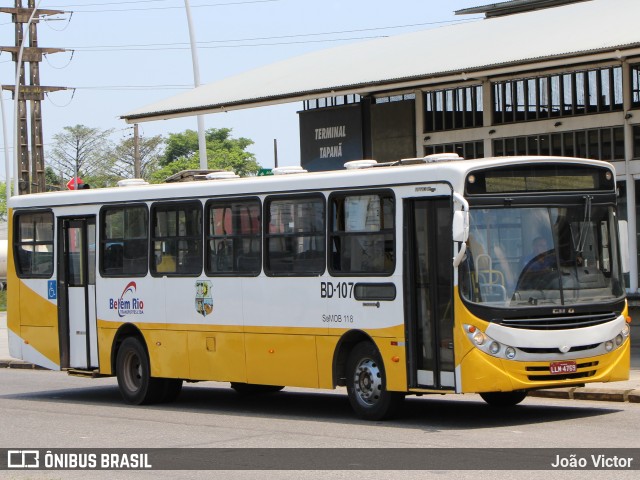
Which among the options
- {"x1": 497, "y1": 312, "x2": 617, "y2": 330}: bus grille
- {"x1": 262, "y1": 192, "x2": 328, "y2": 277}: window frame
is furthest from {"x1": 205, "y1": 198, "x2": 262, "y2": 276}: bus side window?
{"x1": 497, "y1": 312, "x2": 617, "y2": 330}: bus grille

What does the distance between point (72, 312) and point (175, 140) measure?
120 meters

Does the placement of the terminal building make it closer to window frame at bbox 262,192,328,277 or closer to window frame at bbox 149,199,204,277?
window frame at bbox 262,192,328,277

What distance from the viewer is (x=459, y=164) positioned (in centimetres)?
1422

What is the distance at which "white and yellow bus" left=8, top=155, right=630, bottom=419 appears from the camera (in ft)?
45.9

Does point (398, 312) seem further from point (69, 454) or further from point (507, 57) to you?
point (507, 57)

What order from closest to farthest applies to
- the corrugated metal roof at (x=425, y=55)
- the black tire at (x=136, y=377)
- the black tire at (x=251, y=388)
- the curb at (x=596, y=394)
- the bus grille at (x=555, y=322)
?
the bus grille at (x=555, y=322), the curb at (x=596, y=394), the black tire at (x=136, y=377), the black tire at (x=251, y=388), the corrugated metal roof at (x=425, y=55)

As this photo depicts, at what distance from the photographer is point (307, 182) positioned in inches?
623

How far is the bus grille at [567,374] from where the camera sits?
14.0 metres

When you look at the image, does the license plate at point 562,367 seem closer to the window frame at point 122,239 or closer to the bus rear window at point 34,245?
the window frame at point 122,239

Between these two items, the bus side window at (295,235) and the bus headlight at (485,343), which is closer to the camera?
A: the bus headlight at (485,343)

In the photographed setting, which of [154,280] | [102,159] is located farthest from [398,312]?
[102,159]

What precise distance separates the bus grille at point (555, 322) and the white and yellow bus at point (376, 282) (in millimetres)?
18

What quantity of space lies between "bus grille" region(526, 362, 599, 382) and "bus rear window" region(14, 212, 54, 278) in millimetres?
8324

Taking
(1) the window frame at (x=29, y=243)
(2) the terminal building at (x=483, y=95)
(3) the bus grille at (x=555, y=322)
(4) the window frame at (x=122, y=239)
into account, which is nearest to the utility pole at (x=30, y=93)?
(2) the terminal building at (x=483, y=95)
